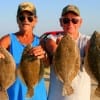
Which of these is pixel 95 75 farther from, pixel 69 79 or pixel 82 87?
pixel 82 87

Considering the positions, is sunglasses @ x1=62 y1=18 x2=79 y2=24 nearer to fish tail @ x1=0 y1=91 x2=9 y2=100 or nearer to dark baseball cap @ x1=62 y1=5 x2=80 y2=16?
dark baseball cap @ x1=62 y1=5 x2=80 y2=16

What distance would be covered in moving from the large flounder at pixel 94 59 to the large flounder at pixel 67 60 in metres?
0.20

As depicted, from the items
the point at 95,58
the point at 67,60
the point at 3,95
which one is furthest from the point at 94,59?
the point at 3,95

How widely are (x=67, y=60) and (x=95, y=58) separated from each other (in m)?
0.47

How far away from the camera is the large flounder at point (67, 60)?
7.11m

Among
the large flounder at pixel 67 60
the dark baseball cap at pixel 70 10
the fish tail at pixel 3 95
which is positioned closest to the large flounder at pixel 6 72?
the fish tail at pixel 3 95

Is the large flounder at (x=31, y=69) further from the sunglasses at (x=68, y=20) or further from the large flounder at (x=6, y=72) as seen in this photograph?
the sunglasses at (x=68, y=20)

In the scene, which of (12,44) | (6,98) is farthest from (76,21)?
(6,98)

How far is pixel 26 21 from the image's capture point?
8.16m

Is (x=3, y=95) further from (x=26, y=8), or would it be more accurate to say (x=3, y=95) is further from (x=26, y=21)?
(x=26, y=8)

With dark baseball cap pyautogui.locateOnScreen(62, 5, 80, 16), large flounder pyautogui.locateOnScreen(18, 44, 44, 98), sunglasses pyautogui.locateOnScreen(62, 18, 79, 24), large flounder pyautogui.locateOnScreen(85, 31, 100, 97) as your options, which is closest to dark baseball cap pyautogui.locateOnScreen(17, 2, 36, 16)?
dark baseball cap pyautogui.locateOnScreen(62, 5, 80, 16)

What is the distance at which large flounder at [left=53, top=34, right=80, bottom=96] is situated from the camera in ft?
23.3

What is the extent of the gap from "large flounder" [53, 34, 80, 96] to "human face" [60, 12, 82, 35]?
629mm

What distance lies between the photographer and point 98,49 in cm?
709
